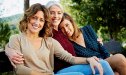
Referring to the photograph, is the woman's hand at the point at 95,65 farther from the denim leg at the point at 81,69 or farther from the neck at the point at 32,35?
the neck at the point at 32,35

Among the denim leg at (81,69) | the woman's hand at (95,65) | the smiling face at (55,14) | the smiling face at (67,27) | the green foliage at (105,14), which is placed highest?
the smiling face at (55,14)

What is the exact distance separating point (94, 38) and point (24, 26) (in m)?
1.30

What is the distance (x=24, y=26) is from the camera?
4.02 m

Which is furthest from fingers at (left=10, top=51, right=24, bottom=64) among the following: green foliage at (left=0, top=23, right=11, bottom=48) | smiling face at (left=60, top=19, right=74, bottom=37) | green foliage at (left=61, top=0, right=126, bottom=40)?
green foliage at (left=61, top=0, right=126, bottom=40)

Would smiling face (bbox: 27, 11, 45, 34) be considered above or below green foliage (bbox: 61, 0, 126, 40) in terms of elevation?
above

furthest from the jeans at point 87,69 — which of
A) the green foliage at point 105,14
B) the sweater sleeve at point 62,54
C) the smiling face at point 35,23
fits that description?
the green foliage at point 105,14

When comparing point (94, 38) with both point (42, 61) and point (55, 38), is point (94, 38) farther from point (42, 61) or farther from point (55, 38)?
point (42, 61)

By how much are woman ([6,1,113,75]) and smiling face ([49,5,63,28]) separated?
368mm

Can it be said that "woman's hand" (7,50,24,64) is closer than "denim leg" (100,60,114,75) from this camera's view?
Yes

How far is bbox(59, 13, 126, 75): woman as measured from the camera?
4.45 meters

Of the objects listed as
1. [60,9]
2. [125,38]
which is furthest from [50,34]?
[125,38]

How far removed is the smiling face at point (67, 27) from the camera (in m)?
4.68

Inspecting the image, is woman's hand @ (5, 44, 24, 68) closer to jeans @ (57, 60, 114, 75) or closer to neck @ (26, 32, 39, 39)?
neck @ (26, 32, 39, 39)

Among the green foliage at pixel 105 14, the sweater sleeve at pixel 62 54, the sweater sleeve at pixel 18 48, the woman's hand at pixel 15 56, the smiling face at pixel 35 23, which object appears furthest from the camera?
the green foliage at pixel 105 14
